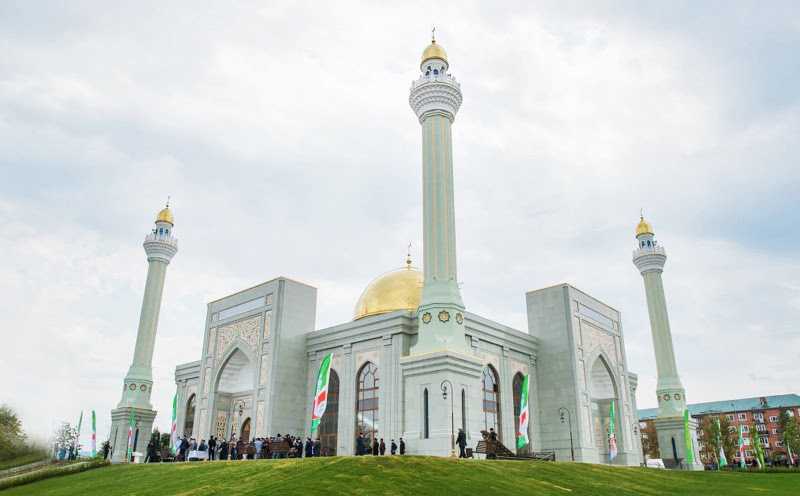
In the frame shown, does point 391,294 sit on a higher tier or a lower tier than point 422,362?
higher

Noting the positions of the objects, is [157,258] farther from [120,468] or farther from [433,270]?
[433,270]

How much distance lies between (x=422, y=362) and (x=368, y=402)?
715cm

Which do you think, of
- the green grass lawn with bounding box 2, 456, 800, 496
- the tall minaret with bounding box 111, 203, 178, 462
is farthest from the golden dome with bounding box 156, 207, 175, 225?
the green grass lawn with bounding box 2, 456, 800, 496

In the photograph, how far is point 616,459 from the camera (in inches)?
1294

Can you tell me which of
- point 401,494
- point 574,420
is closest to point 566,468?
point 401,494

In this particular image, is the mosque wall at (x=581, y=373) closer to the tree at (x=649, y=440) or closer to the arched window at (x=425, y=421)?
the arched window at (x=425, y=421)

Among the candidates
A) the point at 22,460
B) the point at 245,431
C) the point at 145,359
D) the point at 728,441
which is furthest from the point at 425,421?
the point at 728,441

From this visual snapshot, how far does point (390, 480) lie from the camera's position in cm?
1289

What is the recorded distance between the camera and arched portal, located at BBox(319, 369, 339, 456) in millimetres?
27902

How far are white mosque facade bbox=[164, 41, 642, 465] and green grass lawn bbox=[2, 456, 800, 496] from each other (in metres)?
4.90

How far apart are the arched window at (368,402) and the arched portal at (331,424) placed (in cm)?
149

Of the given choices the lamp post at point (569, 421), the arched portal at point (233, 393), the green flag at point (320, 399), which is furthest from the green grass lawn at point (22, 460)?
the lamp post at point (569, 421)

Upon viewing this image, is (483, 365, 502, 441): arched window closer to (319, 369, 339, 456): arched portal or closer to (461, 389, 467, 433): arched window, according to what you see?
(319, 369, 339, 456): arched portal

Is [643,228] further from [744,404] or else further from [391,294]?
[744,404]
